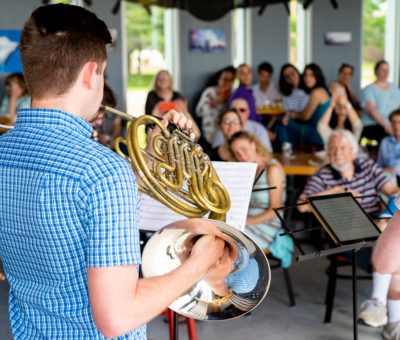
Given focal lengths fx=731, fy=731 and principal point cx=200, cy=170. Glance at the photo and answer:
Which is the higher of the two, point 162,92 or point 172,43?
point 172,43

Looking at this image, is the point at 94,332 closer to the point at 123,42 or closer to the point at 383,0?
the point at 123,42

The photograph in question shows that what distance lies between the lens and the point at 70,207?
1.40 m

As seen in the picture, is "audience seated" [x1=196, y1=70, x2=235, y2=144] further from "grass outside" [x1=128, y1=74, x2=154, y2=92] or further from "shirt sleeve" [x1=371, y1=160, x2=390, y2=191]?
"shirt sleeve" [x1=371, y1=160, x2=390, y2=191]

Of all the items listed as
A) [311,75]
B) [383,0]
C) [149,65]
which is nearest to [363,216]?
[311,75]

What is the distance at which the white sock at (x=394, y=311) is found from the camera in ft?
13.6

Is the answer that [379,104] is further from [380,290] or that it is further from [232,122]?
[380,290]

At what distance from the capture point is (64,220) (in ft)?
4.62

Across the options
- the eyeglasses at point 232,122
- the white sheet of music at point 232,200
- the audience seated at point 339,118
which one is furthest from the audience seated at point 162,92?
the white sheet of music at point 232,200

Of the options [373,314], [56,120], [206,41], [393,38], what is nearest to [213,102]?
[206,41]

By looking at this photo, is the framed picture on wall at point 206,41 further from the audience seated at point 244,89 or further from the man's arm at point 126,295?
the man's arm at point 126,295

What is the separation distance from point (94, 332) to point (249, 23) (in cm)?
981

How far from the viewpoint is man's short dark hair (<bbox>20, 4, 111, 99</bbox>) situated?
4.70 feet

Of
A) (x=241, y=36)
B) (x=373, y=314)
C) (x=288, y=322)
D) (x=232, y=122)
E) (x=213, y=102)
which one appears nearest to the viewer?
(x=373, y=314)

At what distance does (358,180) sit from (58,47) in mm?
3636
